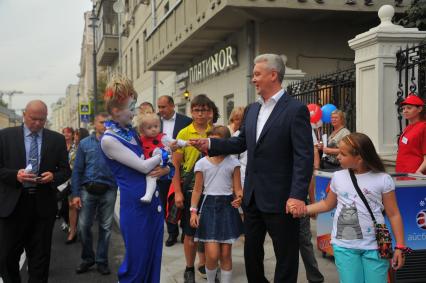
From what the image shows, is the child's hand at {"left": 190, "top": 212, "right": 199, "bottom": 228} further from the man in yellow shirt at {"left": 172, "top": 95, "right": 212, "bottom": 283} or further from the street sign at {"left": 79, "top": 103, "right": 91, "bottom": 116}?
the street sign at {"left": 79, "top": 103, "right": 91, "bottom": 116}

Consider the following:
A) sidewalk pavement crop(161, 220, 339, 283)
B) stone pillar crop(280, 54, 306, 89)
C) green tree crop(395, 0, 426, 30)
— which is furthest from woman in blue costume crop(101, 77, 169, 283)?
stone pillar crop(280, 54, 306, 89)

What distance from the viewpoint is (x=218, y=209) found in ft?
15.7

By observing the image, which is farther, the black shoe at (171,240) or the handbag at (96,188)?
the black shoe at (171,240)

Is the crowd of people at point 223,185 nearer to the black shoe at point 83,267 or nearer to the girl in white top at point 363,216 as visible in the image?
the girl in white top at point 363,216

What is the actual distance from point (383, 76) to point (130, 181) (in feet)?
15.2

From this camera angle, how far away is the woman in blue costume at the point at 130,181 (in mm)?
3734

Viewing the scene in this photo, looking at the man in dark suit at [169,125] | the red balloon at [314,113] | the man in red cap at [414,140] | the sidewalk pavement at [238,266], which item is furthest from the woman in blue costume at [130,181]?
the red balloon at [314,113]

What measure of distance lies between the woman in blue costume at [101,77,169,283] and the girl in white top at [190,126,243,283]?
99 cm

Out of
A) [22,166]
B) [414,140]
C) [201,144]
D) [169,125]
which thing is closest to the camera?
[201,144]

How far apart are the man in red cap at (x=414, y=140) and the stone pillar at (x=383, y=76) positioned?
144 cm

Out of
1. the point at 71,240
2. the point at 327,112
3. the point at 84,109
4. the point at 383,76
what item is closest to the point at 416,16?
the point at 383,76

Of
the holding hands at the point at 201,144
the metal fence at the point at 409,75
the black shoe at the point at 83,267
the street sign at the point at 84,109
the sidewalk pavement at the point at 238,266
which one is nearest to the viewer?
the holding hands at the point at 201,144

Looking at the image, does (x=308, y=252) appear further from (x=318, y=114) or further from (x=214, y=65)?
(x=214, y=65)

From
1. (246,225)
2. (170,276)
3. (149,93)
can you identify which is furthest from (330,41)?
(149,93)
